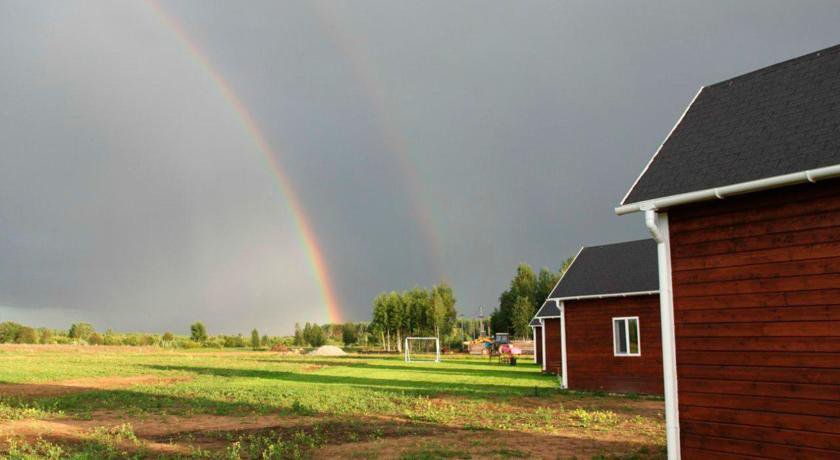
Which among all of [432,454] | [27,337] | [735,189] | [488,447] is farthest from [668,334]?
[27,337]

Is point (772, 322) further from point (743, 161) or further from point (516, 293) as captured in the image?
point (516, 293)

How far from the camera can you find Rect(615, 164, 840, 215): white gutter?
7.39 metres

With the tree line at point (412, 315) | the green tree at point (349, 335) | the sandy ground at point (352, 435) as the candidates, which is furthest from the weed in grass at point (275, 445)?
the green tree at point (349, 335)

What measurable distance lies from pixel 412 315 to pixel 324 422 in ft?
238

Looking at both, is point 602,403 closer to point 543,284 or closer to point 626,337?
point 626,337

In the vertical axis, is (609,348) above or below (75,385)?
above

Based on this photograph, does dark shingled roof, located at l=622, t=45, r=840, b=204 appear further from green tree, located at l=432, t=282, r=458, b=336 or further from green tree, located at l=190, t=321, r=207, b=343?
green tree, located at l=190, t=321, r=207, b=343

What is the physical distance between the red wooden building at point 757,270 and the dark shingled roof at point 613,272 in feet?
45.2

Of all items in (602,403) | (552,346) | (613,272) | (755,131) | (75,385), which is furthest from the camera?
(552,346)

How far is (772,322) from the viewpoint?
8.00 m

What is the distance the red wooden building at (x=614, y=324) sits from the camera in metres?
22.8

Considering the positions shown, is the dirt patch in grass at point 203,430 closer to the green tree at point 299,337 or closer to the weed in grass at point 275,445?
the weed in grass at point 275,445

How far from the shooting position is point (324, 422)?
15594mm

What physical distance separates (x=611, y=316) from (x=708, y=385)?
52.2 ft
